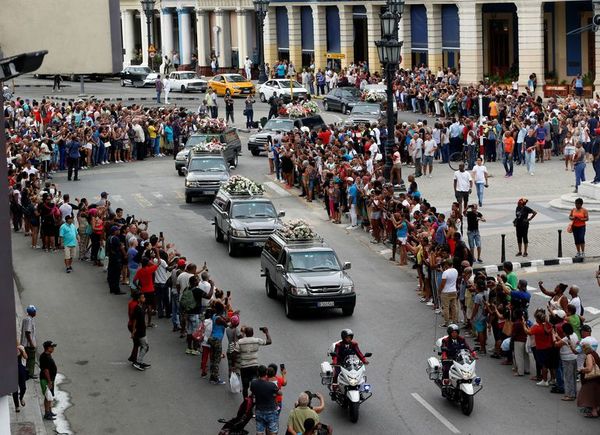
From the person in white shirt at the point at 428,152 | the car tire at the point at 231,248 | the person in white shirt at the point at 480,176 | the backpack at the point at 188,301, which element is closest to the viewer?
the backpack at the point at 188,301

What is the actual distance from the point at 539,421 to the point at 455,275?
5.95 meters

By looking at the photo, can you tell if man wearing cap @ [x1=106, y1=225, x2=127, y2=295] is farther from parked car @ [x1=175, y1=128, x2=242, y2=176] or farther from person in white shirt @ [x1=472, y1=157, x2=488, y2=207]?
parked car @ [x1=175, y1=128, x2=242, y2=176]

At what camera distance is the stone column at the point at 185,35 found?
330 ft

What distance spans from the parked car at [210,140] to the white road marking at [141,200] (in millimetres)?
3477

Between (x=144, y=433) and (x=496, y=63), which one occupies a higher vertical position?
(x=496, y=63)

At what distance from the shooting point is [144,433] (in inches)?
885

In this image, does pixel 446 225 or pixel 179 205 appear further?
pixel 179 205

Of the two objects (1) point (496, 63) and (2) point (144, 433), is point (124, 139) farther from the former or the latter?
(2) point (144, 433)

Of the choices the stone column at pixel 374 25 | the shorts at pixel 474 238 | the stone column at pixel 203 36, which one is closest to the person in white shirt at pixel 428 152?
the shorts at pixel 474 238

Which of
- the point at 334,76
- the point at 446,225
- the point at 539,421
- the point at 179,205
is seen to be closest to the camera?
the point at 539,421

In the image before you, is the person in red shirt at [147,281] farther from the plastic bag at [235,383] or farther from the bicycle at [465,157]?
the bicycle at [465,157]

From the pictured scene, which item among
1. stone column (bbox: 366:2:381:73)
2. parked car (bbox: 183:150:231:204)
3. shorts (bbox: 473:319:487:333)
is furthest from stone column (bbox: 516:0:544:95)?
shorts (bbox: 473:319:487:333)

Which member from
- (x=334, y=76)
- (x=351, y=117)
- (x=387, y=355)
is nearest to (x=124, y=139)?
(x=351, y=117)

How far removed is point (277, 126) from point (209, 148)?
855 centimetres
